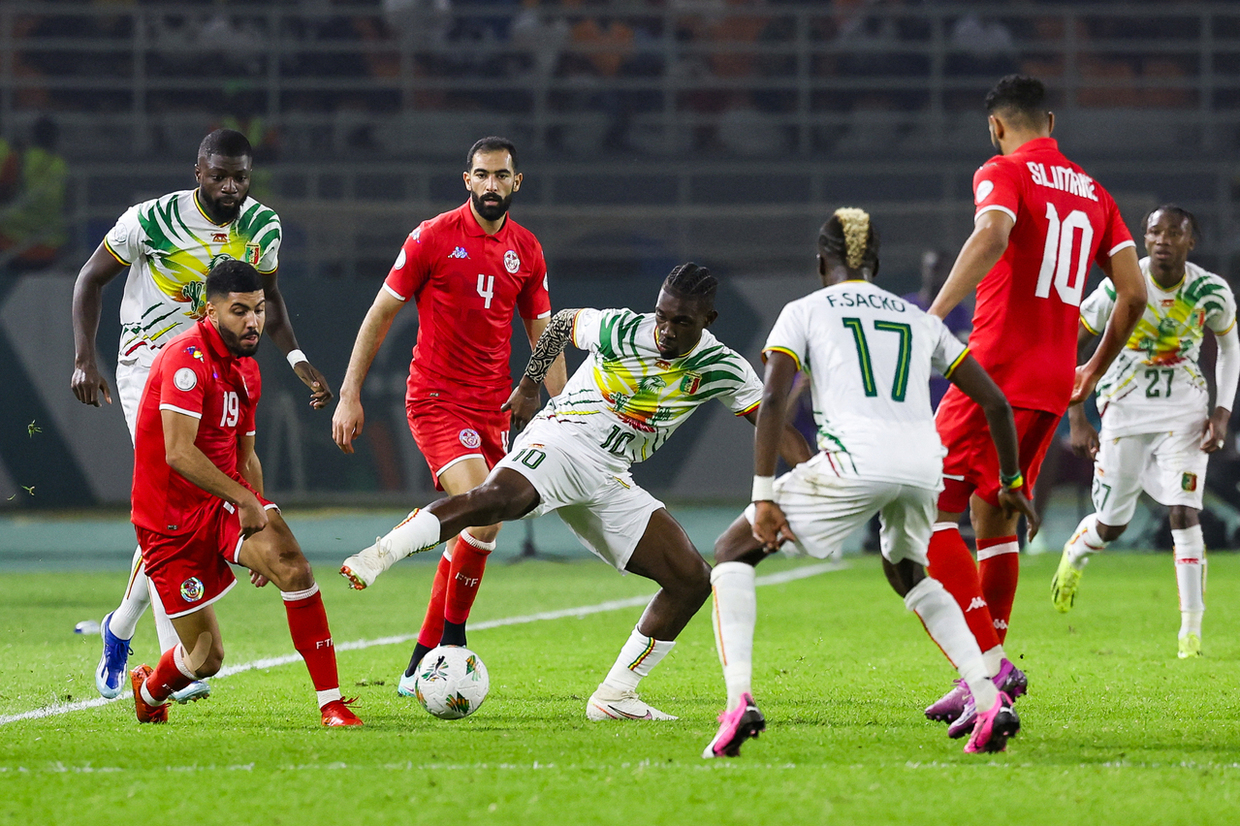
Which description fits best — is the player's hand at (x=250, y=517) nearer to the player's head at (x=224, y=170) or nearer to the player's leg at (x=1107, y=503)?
the player's head at (x=224, y=170)

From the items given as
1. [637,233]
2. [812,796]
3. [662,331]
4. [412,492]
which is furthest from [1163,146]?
[812,796]

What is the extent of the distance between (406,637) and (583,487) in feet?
10.7

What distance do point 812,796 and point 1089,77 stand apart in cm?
1963

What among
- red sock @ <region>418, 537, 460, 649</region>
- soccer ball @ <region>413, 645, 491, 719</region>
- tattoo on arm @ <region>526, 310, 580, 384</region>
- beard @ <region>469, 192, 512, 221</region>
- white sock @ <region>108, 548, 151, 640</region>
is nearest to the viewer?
soccer ball @ <region>413, 645, 491, 719</region>

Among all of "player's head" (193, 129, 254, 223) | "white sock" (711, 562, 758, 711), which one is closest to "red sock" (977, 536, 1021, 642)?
"white sock" (711, 562, 758, 711)

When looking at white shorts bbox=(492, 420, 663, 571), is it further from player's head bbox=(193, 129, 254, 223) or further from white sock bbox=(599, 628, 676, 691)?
player's head bbox=(193, 129, 254, 223)

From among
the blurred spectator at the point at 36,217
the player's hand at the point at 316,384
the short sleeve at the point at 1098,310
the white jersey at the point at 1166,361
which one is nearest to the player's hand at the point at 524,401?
the player's hand at the point at 316,384

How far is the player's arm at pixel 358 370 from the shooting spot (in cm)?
629

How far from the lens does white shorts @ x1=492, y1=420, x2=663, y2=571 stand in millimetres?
5734

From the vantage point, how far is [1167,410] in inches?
340

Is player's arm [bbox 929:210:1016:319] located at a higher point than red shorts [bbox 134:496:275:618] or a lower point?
higher

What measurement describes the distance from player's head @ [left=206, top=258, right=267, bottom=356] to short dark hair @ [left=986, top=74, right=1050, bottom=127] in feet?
9.61

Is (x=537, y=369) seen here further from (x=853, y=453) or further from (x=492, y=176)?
(x=853, y=453)

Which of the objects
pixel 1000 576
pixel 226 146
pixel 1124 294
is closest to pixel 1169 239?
pixel 1124 294
